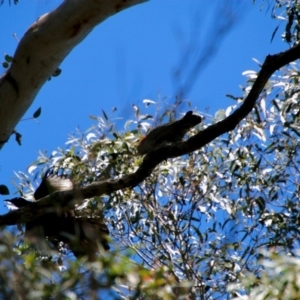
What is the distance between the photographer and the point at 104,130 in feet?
14.8

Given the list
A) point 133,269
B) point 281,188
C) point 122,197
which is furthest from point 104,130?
point 133,269

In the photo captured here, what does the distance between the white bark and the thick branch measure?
278 mm

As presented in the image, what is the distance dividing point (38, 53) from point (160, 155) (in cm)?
53

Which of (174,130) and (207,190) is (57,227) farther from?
(207,190)

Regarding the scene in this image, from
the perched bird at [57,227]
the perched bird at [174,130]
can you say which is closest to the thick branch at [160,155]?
the perched bird at [57,227]

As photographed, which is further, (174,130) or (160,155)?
(174,130)

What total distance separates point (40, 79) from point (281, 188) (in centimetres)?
258

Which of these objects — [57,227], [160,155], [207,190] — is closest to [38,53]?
[160,155]

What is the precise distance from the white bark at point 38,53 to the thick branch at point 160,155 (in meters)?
0.28

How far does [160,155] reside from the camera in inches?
101

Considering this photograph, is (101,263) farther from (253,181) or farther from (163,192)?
(253,181)

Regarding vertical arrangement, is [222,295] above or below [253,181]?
below

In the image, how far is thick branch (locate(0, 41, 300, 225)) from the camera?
8.02 ft

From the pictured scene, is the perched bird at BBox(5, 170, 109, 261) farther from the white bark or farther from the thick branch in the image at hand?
the white bark
